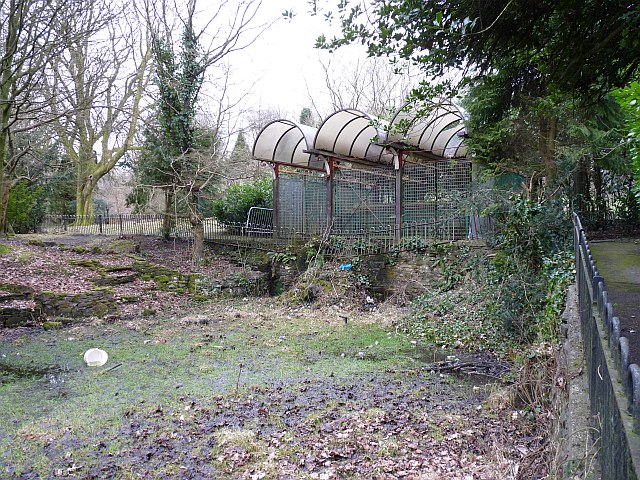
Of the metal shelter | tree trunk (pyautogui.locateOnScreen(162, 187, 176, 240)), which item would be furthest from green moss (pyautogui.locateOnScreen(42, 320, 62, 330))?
tree trunk (pyautogui.locateOnScreen(162, 187, 176, 240))

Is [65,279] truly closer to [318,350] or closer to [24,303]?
[24,303]

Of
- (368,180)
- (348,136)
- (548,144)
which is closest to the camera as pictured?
(548,144)

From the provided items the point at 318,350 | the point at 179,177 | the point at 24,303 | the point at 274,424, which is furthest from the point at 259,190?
the point at 274,424

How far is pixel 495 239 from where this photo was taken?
30.8 feet

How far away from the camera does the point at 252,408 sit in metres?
5.66

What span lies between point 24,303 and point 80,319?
117cm

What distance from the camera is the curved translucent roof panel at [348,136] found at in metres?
13.6

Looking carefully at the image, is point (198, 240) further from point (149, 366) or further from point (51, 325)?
point (149, 366)

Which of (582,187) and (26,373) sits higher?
(582,187)

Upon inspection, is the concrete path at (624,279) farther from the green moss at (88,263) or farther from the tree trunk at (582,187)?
the green moss at (88,263)

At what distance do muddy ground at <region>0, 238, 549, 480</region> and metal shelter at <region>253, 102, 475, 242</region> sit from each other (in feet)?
12.1

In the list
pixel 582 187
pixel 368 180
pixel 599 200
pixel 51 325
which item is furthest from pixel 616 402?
pixel 368 180

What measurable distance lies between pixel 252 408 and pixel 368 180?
9507mm

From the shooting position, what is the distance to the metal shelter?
484 inches
